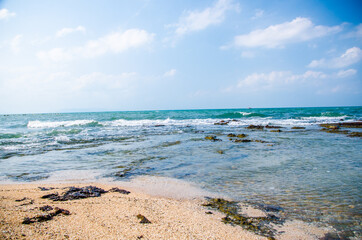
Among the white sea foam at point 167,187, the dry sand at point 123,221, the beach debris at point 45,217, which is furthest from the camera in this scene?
the white sea foam at point 167,187

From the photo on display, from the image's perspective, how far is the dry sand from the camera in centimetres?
291

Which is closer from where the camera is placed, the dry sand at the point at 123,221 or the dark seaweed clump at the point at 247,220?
the dry sand at the point at 123,221

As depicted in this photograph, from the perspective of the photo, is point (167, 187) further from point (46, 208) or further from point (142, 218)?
point (46, 208)

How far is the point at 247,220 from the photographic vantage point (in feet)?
11.8

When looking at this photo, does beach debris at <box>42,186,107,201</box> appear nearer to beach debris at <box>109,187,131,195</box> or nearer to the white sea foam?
beach debris at <box>109,187,131,195</box>

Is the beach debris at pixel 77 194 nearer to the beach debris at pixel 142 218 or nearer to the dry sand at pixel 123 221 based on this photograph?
the dry sand at pixel 123 221

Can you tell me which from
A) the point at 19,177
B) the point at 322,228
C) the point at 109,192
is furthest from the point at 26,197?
the point at 322,228

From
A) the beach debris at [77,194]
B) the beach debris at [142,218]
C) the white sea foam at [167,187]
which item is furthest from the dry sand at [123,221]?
the white sea foam at [167,187]

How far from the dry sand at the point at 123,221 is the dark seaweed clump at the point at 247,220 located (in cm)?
13

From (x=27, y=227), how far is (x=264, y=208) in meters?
4.03

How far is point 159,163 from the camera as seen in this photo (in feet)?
26.1

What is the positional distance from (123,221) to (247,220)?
2134 millimetres

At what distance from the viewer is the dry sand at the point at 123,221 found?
2.91 meters

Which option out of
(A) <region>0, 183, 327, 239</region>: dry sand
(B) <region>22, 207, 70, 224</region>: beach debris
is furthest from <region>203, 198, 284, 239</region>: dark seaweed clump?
(B) <region>22, 207, 70, 224</region>: beach debris
